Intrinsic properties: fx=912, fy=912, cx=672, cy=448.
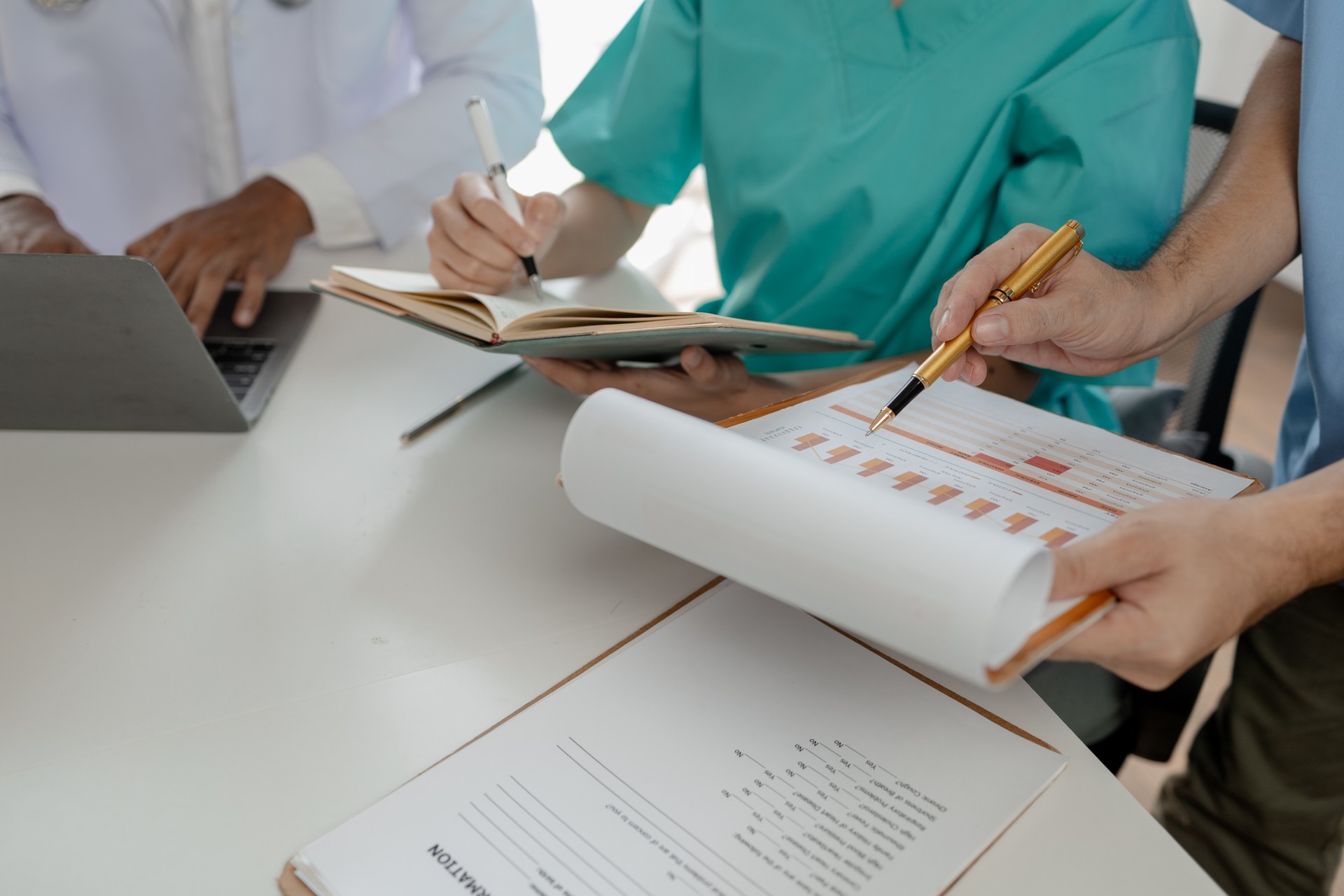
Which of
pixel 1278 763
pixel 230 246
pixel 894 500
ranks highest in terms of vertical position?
pixel 894 500

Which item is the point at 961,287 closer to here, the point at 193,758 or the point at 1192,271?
the point at 1192,271

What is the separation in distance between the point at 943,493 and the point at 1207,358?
0.69 metres

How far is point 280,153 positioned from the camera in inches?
49.7

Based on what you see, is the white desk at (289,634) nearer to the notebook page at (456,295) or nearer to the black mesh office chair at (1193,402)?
the notebook page at (456,295)

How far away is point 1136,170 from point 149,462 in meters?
0.82

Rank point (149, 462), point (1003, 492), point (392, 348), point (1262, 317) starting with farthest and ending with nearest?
point (1262, 317)
point (392, 348)
point (149, 462)
point (1003, 492)

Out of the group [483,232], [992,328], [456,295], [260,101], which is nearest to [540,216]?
[483,232]

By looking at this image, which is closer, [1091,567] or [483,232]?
[1091,567]

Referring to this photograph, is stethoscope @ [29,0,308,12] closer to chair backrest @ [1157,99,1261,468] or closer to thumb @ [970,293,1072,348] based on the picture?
thumb @ [970,293,1072,348]

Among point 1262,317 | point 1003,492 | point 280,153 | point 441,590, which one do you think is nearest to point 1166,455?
point 1003,492

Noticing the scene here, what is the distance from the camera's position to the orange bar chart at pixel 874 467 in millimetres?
528

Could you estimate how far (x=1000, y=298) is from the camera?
23.4 inches

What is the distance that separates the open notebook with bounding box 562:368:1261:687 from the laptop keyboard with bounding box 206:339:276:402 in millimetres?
435

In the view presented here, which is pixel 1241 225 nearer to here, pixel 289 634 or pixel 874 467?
pixel 874 467
